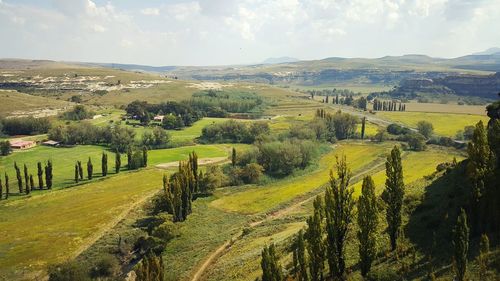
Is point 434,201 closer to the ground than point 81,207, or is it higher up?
higher up

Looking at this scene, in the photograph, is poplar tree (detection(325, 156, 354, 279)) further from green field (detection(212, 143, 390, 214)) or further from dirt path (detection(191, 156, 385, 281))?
green field (detection(212, 143, 390, 214))

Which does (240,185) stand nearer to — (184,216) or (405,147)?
(184,216)

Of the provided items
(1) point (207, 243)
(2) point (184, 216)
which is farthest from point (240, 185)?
(1) point (207, 243)

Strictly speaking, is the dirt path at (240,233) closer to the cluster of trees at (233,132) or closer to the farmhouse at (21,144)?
the cluster of trees at (233,132)

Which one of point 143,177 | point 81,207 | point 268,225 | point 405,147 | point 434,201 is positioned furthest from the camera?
point 405,147

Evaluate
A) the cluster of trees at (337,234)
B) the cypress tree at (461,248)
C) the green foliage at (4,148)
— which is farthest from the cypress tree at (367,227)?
the green foliage at (4,148)

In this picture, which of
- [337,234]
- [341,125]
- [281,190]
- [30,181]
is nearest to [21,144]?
[30,181]

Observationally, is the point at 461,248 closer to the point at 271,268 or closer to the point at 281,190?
the point at 271,268
